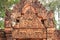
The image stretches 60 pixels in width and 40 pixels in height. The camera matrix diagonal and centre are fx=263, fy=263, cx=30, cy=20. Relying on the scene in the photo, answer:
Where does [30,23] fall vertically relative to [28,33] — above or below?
above

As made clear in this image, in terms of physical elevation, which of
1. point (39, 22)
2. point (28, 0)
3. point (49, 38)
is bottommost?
point (49, 38)

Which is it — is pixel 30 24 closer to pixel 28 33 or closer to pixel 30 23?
pixel 30 23

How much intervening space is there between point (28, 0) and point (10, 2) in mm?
3894

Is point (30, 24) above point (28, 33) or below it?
above

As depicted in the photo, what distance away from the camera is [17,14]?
8078 millimetres

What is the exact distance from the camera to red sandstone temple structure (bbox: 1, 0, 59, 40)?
8039 mm

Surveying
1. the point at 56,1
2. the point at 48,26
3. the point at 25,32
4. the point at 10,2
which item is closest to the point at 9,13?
the point at 25,32

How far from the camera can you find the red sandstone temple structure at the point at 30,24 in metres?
8.04

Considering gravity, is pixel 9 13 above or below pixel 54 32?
above

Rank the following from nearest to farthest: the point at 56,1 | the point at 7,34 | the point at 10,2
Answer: the point at 7,34, the point at 10,2, the point at 56,1

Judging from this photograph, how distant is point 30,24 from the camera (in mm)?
8109

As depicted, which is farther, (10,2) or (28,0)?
(10,2)

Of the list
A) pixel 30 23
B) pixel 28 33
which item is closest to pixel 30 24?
pixel 30 23

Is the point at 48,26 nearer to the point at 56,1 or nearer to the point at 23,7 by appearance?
the point at 23,7
